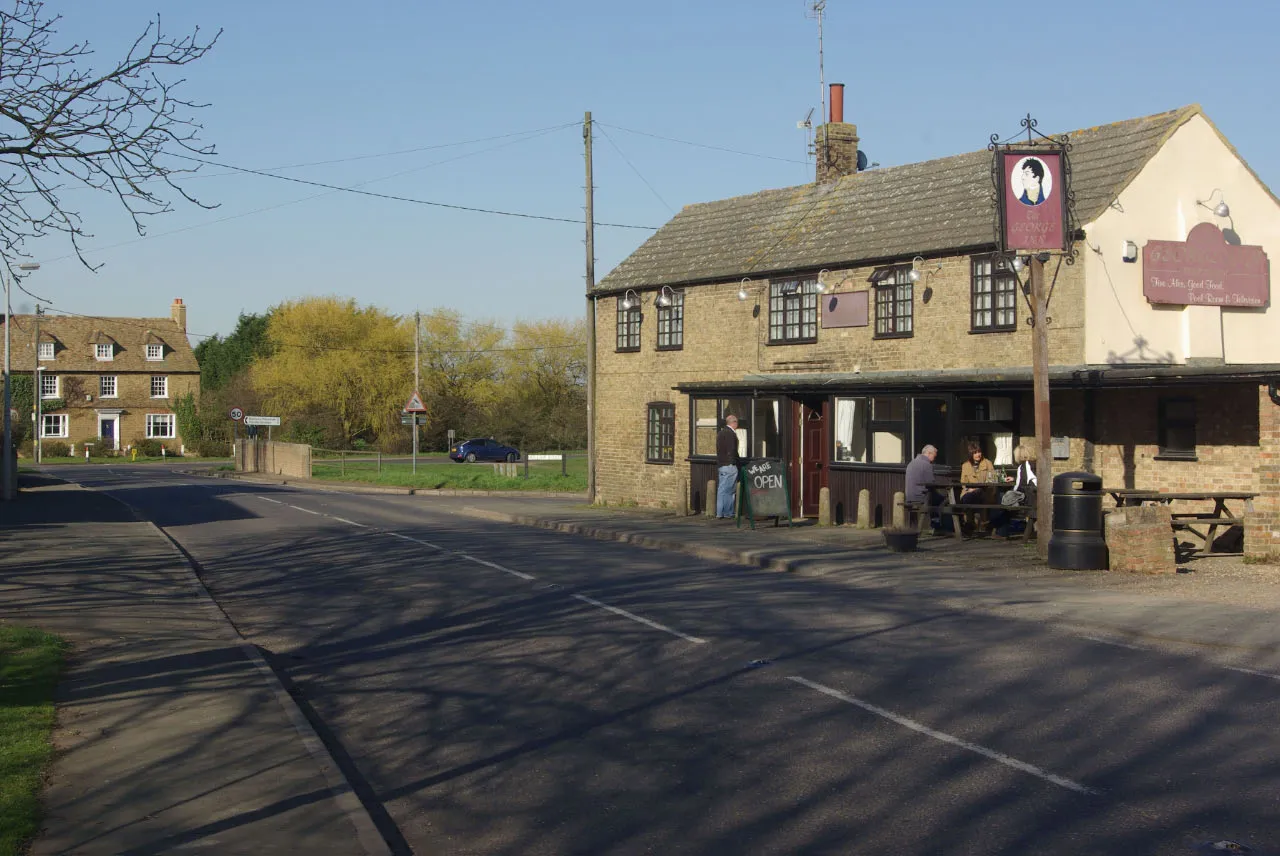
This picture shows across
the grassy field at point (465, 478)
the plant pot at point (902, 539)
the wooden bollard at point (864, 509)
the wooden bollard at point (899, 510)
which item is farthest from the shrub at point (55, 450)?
the plant pot at point (902, 539)

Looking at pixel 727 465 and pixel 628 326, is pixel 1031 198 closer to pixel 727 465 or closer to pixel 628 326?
pixel 727 465

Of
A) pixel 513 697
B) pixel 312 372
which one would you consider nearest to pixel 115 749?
pixel 513 697

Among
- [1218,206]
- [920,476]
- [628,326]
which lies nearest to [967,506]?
[920,476]

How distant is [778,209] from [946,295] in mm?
8231

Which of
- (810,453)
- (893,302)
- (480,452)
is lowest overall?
(480,452)

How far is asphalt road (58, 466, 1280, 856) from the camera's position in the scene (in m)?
6.23

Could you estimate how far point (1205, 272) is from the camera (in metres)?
23.2

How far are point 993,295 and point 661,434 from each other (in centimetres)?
1057

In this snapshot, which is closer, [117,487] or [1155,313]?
[1155,313]

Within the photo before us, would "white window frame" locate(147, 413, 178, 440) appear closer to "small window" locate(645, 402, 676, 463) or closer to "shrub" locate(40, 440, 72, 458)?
"shrub" locate(40, 440, 72, 458)

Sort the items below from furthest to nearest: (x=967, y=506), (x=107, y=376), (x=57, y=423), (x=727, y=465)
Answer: (x=107, y=376)
(x=57, y=423)
(x=727, y=465)
(x=967, y=506)

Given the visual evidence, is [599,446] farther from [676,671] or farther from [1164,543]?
[676,671]

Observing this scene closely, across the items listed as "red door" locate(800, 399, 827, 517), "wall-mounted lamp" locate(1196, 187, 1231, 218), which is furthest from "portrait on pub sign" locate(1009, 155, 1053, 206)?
"red door" locate(800, 399, 827, 517)

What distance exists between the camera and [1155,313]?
2269 cm
